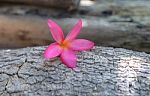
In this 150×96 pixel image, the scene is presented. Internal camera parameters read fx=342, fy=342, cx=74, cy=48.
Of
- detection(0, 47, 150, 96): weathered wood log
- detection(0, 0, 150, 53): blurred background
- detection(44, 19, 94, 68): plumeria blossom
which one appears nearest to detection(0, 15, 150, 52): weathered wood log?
detection(0, 0, 150, 53): blurred background

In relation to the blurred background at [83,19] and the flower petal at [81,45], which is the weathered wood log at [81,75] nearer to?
the flower petal at [81,45]

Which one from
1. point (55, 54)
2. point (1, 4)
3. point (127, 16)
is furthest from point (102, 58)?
point (1, 4)

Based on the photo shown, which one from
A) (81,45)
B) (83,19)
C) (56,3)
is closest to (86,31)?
(83,19)

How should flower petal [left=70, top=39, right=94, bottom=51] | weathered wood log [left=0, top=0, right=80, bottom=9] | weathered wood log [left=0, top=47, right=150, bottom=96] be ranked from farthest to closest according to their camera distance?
weathered wood log [left=0, top=0, right=80, bottom=9] < flower petal [left=70, top=39, right=94, bottom=51] < weathered wood log [left=0, top=47, right=150, bottom=96]

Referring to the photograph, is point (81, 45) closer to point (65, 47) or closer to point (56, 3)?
point (65, 47)

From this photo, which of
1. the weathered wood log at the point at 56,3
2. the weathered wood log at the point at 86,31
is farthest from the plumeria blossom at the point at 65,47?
the weathered wood log at the point at 56,3

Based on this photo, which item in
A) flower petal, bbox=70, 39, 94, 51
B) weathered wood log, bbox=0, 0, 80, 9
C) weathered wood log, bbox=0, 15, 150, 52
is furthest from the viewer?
weathered wood log, bbox=0, 0, 80, 9

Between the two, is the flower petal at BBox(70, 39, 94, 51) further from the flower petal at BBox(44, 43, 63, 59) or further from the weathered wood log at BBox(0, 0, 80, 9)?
the weathered wood log at BBox(0, 0, 80, 9)

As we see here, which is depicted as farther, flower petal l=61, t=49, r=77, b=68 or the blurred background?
the blurred background

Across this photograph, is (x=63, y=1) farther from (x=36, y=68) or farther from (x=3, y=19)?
(x=36, y=68)
